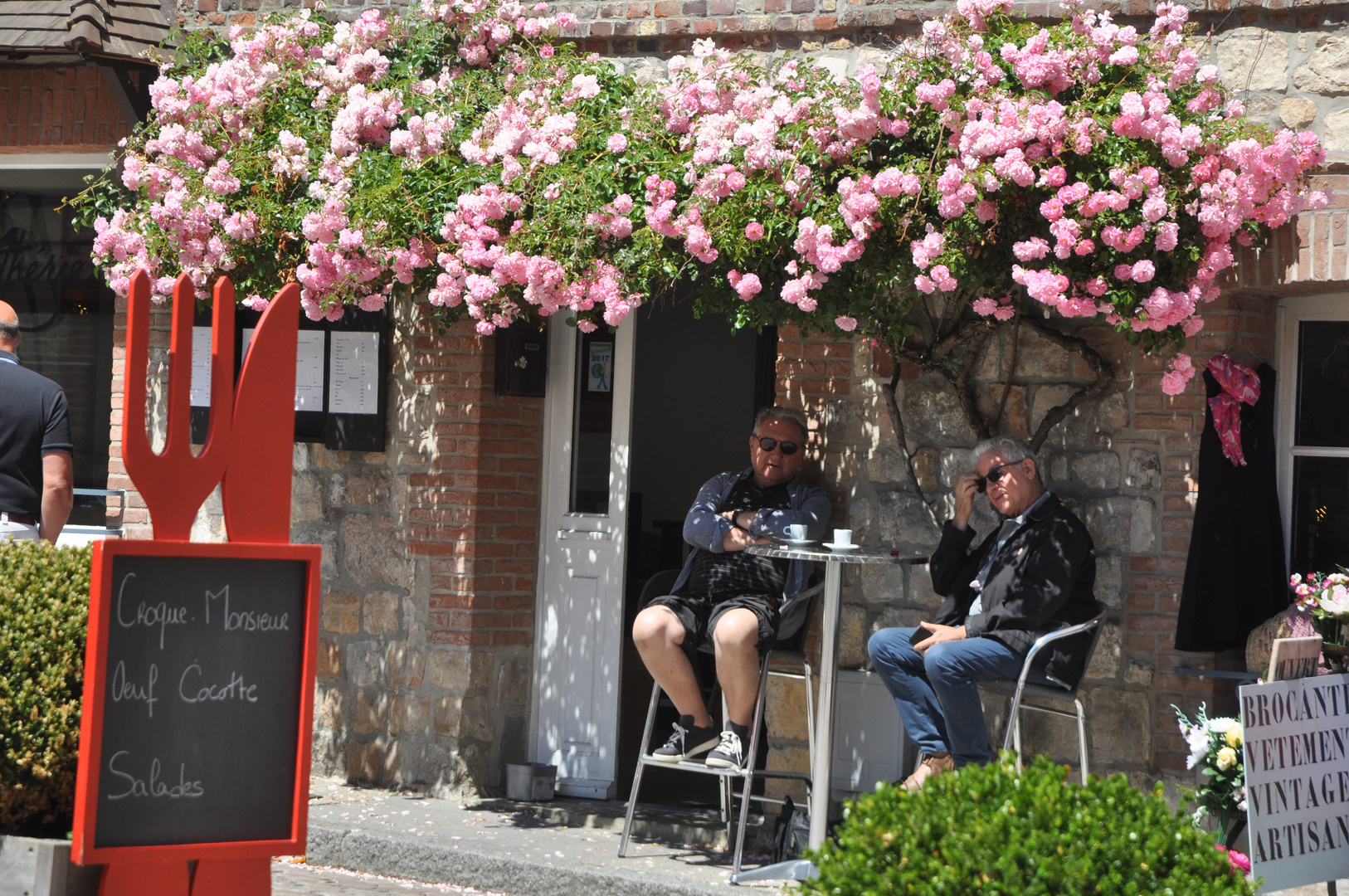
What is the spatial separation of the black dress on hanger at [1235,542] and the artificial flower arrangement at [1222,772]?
39.4 inches

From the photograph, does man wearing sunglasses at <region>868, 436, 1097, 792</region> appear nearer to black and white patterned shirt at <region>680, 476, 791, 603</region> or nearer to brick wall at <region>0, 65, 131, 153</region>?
black and white patterned shirt at <region>680, 476, 791, 603</region>

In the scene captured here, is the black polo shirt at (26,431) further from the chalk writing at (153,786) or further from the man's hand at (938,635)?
the man's hand at (938,635)

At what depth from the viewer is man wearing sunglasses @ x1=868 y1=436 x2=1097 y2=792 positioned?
16.9 ft

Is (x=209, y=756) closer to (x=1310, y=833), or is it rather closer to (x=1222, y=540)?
(x=1310, y=833)

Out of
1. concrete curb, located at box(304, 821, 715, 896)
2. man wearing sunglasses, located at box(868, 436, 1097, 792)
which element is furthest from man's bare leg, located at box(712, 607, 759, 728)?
concrete curb, located at box(304, 821, 715, 896)

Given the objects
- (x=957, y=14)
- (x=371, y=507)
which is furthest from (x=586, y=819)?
(x=957, y=14)

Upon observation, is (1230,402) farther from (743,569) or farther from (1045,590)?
(743,569)

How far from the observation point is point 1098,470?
5664 millimetres

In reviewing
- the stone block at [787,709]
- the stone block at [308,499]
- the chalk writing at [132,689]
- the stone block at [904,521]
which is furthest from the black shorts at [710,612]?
the chalk writing at [132,689]

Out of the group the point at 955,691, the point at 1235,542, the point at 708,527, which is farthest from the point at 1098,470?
the point at 708,527

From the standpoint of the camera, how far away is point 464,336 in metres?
6.73

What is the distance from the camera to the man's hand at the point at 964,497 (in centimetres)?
547

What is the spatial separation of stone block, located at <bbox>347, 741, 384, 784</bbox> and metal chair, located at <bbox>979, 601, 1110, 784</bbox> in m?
2.95

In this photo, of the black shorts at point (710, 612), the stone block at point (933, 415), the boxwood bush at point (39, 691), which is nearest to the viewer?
the boxwood bush at point (39, 691)
